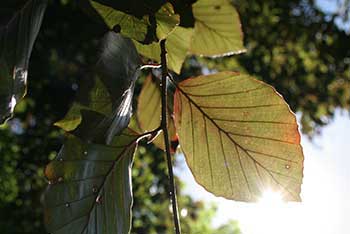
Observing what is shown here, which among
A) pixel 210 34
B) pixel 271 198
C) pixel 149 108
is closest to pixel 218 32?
pixel 210 34

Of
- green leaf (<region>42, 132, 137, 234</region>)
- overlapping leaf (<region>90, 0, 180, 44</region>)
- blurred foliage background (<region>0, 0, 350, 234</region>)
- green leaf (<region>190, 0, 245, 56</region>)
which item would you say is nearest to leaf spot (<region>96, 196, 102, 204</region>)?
green leaf (<region>42, 132, 137, 234</region>)

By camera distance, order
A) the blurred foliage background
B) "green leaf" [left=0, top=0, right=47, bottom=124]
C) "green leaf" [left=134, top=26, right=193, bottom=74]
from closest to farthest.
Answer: "green leaf" [left=0, top=0, right=47, bottom=124], "green leaf" [left=134, top=26, right=193, bottom=74], the blurred foliage background

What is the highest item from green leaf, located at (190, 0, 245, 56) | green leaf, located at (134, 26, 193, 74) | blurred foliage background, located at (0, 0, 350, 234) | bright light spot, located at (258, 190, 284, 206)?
green leaf, located at (134, 26, 193, 74)

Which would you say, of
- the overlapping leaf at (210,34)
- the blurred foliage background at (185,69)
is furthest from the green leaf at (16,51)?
the blurred foliage background at (185,69)

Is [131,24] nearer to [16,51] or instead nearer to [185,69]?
[16,51]

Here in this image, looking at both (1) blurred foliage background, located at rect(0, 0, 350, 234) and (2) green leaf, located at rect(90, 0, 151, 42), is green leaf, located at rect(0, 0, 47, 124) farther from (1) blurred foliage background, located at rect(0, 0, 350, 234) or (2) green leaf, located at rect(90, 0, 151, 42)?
(1) blurred foliage background, located at rect(0, 0, 350, 234)

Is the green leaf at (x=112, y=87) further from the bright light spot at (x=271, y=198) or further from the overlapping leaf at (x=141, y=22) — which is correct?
the bright light spot at (x=271, y=198)

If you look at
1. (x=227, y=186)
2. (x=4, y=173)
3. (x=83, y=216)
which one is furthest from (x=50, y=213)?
(x=4, y=173)
